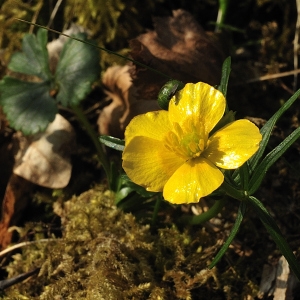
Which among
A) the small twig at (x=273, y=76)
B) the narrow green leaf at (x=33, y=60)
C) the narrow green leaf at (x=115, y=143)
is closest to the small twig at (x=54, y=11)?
the narrow green leaf at (x=33, y=60)

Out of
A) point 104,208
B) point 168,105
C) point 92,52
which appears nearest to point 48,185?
point 104,208

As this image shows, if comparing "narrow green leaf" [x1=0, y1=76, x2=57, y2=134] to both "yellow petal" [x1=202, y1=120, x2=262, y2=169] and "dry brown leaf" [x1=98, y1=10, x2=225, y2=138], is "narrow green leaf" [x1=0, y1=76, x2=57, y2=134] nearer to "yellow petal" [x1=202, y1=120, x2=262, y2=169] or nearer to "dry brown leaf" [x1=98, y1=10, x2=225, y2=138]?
"dry brown leaf" [x1=98, y1=10, x2=225, y2=138]

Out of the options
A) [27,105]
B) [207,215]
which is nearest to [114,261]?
[207,215]

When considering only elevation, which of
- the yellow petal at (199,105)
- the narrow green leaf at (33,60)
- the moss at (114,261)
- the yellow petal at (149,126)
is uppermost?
the yellow petal at (199,105)

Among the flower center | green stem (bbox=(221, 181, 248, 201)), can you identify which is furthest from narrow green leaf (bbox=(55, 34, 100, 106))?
green stem (bbox=(221, 181, 248, 201))

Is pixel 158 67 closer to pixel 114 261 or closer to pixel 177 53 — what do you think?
pixel 177 53

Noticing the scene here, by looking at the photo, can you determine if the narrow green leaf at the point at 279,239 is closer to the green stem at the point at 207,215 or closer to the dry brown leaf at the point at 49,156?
the green stem at the point at 207,215

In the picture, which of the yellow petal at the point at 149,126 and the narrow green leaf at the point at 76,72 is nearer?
the yellow petal at the point at 149,126

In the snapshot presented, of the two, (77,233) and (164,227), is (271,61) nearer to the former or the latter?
(164,227)
